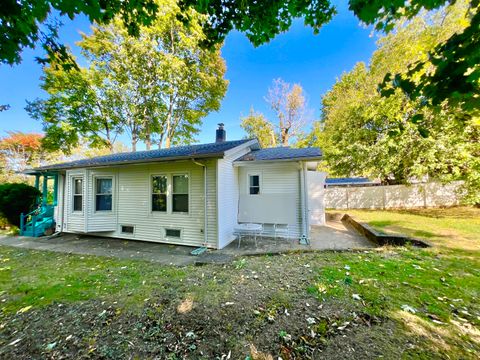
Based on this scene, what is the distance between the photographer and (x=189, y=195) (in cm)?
695

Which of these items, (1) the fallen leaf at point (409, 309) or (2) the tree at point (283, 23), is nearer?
(2) the tree at point (283, 23)

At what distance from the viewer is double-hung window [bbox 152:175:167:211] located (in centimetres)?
739

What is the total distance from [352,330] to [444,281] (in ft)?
8.49

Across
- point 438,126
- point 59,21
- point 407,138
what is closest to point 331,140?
point 407,138

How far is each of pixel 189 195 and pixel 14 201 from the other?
9196mm

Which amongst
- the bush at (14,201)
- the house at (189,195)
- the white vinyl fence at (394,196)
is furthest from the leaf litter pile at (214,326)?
the white vinyl fence at (394,196)

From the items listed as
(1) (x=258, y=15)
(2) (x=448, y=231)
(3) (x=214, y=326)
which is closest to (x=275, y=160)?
(1) (x=258, y=15)

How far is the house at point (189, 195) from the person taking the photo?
6.72 metres

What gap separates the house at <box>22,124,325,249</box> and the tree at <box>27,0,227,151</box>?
321 inches

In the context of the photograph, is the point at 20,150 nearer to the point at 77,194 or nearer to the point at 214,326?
the point at 77,194

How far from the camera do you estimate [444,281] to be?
3.57 metres

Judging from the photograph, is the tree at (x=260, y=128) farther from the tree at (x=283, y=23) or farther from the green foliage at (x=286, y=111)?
the tree at (x=283, y=23)

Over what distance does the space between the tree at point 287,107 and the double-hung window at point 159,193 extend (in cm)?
1567

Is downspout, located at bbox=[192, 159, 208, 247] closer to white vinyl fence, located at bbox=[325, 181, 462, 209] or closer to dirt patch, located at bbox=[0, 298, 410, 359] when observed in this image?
dirt patch, located at bbox=[0, 298, 410, 359]
